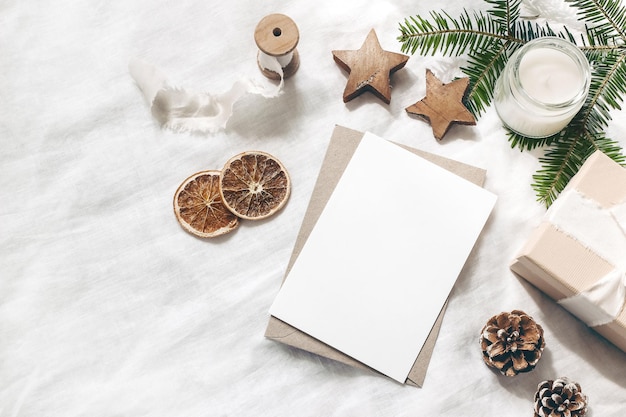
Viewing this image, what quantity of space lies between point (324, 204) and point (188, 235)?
197 mm

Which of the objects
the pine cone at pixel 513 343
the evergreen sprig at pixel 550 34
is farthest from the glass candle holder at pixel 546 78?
the pine cone at pixel 513 343

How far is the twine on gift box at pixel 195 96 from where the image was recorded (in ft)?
2.68

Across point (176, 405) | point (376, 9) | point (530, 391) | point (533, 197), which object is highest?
point (376, 9)

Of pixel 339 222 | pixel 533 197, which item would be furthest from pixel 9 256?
pixel 533 197

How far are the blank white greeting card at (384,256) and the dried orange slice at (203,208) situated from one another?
0.12 meters

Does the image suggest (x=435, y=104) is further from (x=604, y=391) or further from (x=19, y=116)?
(x=19, y=116)

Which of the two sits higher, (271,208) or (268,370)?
(271,208)

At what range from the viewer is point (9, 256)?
81cm

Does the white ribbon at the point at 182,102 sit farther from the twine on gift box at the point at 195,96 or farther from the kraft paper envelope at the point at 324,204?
the kraft paper envelope at the point at 324,204

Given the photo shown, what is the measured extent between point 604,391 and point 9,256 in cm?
85

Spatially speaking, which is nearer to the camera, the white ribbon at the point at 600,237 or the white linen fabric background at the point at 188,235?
the white ribbon at the point at 600,237

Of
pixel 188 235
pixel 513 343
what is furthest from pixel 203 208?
pixel 513 343

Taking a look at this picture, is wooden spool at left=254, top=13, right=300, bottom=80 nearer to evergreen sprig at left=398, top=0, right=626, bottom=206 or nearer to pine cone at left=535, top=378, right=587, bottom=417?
evergreen sprig at left=398, top=0, right=626, bottom=206

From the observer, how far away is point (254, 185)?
810mm
